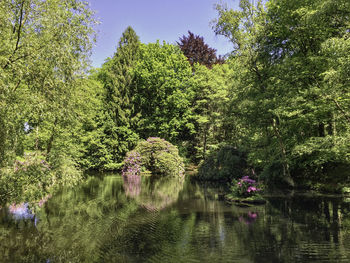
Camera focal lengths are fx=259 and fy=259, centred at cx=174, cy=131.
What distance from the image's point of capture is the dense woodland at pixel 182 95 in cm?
735

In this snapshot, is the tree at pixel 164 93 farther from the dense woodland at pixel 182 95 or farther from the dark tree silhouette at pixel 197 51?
the dark tree silhouette at pixel 197 51

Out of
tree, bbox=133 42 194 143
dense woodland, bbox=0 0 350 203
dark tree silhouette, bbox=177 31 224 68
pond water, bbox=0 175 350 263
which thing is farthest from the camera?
dark tree silhouette, bbox=177 31 224 68

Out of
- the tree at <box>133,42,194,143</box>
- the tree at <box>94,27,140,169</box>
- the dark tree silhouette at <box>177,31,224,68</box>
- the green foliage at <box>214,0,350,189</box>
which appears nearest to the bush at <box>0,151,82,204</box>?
the green foliage at <box>214,0,350,189</box>

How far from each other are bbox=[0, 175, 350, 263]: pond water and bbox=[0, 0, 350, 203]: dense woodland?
150cm

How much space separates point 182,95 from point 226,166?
12671mm

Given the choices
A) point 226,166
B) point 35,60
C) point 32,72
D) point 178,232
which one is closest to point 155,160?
point 226,166

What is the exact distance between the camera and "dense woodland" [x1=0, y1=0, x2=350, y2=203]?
7348 millimetres

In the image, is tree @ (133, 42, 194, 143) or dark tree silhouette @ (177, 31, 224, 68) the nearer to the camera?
tree @ (133, 42, 194, 143)

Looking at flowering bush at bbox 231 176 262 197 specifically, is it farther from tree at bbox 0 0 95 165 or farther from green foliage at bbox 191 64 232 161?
green foliage at bbox 191 64 232 161

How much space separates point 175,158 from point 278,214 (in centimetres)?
1782

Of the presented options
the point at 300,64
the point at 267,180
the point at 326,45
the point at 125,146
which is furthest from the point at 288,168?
the point at 125,146

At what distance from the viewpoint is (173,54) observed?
33031mm

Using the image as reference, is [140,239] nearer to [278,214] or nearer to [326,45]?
[278,214]

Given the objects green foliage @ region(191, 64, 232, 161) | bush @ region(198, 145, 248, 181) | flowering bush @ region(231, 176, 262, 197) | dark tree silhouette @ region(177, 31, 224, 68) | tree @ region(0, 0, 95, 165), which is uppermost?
dark tree silhouette @ region(177, 31, 224, 68)
